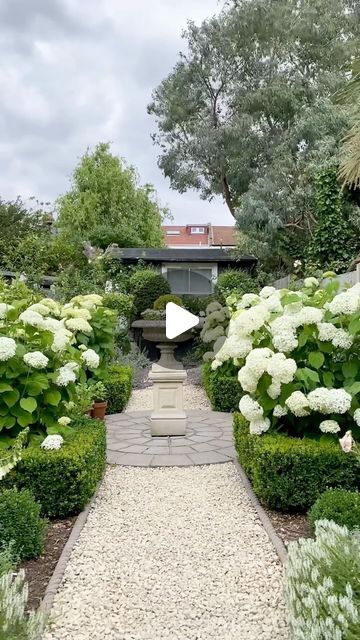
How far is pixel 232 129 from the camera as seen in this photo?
58.7 ft

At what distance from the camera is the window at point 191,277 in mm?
16938

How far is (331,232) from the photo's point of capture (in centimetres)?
1167

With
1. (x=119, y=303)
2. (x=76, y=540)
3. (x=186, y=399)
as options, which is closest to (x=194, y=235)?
(x=119, y=303)

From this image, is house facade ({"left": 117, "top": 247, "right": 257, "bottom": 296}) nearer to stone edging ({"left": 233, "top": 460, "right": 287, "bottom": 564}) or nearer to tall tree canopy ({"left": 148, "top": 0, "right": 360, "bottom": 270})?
tall tree canopy ({"left": 148, "top": 0, "right": 360, "bottom": 270})

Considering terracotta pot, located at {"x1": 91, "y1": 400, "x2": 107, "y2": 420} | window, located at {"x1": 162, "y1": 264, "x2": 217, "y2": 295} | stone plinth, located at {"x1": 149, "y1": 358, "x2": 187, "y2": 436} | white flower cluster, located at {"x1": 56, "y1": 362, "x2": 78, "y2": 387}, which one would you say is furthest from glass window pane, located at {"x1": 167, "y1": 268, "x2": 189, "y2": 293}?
white flower cluster, located at {"x1": 56, "y1": 362, "x2": 78, "y2": 387}

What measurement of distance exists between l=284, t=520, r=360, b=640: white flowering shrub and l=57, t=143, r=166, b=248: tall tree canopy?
21.8 m

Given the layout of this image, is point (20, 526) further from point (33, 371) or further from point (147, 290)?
point (147, 290)

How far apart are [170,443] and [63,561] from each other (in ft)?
9.52

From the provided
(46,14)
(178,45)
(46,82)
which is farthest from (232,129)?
(46,14)

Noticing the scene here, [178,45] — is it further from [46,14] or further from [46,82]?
[46,14]

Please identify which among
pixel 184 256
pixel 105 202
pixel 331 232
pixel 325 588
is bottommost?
pixel 325 588

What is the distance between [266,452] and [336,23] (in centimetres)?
1845

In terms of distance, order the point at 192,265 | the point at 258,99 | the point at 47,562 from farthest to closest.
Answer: the point at 258,99 < the point at 192,265 < the point at 47,562

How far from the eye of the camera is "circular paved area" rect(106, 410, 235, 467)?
515cm
